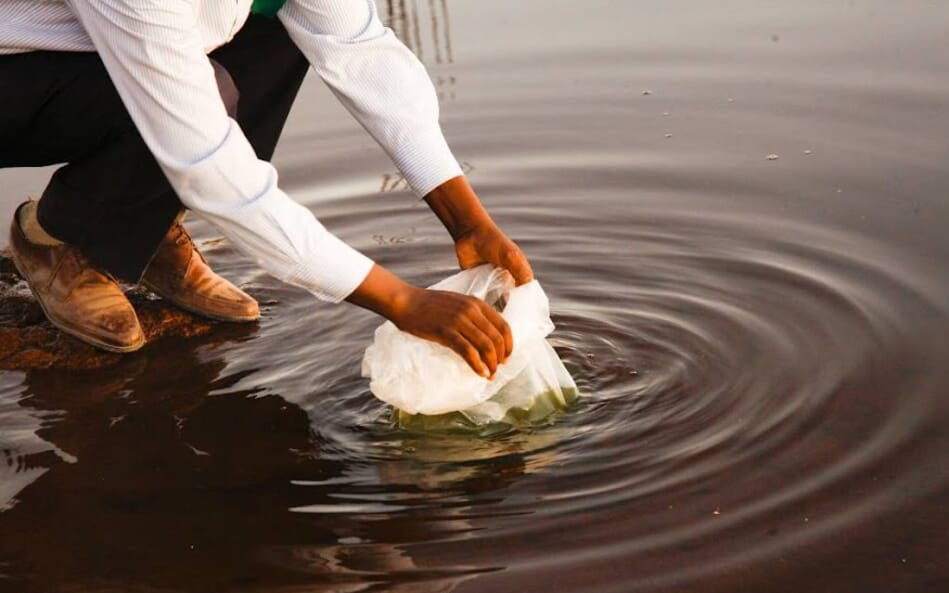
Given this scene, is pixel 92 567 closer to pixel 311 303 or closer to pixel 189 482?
pixel 189 482

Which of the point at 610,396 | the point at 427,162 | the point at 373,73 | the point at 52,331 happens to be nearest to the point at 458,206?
the point at 427,162

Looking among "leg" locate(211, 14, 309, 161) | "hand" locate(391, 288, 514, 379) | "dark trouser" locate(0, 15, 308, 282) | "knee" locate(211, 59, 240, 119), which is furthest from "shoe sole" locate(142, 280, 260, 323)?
"hand" locate(391, 288, 514, 379)

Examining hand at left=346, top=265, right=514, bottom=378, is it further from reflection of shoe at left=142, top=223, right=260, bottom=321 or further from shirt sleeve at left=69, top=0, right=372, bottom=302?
reflection of shoe at left=142, top=223, right=260, bottom=321

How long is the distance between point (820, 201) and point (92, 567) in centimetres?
213

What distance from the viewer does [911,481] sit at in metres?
2.29

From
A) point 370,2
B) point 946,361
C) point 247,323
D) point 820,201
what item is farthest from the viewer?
point 820,201

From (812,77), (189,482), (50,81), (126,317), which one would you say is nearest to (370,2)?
(50,81)

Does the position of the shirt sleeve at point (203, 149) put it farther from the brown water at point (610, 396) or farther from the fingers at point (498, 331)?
the brown water at point (610, 396)

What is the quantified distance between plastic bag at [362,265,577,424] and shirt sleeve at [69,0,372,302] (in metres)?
0.17

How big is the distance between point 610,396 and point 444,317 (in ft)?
1.45

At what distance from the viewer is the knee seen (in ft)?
9.35

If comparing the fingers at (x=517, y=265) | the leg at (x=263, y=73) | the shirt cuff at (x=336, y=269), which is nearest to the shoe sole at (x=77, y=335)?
the leg at (x=263, y=73)

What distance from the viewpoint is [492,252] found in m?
2.67

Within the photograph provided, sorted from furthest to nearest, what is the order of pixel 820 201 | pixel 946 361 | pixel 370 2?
pixel 820 201, pixel 370 2, pixel 946 361
